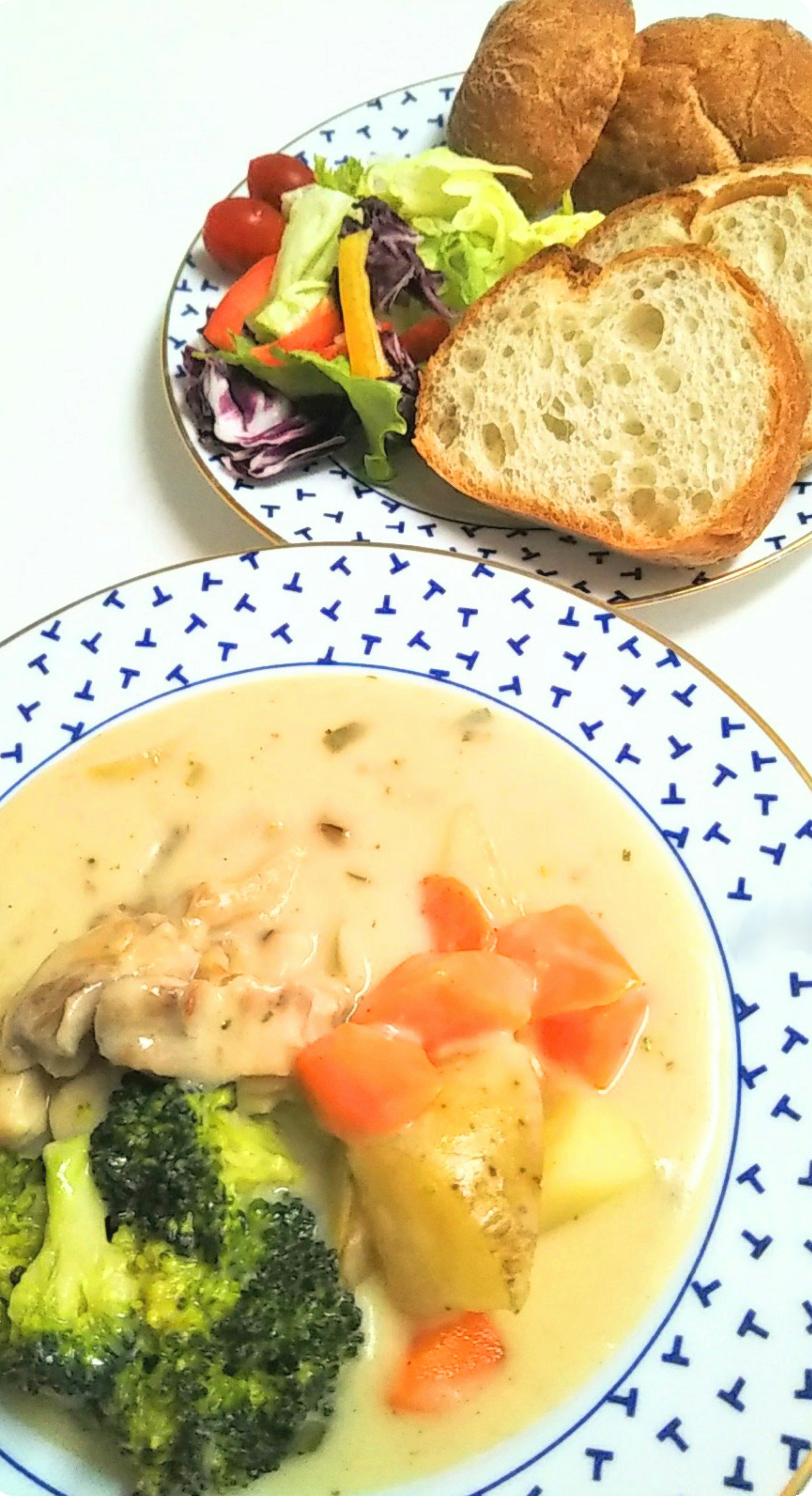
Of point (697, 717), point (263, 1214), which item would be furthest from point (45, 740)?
point (697, 717)

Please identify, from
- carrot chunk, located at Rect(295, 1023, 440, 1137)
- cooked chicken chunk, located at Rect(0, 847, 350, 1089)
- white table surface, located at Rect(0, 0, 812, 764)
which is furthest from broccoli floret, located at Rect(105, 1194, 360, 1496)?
white table surface, located at Rect(0, 0, 812, 764)

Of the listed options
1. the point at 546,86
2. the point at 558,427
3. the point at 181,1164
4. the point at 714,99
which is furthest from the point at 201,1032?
the point at 714,99

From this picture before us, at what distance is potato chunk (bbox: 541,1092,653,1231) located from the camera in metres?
1.78

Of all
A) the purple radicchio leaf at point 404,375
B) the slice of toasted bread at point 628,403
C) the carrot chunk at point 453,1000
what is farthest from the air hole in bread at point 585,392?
the carrot chunk at point 453,1000

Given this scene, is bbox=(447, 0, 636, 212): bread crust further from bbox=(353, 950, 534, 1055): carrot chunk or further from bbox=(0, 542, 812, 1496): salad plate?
bbox=(353, 950, 534, 1055): carrot chunk

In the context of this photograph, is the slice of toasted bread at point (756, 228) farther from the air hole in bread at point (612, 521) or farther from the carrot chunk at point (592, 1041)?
the carrot chunk at point (592, 1041)

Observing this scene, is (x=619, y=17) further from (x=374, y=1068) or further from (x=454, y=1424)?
(x=454, y=1424)

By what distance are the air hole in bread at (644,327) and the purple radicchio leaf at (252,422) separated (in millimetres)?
710

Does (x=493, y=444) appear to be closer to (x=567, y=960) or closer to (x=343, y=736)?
(x=343, y=736)

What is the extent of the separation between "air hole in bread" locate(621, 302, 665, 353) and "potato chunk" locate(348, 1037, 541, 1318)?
1778 millimetres

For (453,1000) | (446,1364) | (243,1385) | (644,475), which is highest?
(644,475)

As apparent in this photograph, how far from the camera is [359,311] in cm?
303

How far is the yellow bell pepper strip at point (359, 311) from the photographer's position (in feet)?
9.75

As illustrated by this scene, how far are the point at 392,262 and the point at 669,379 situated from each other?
85 centimetres
